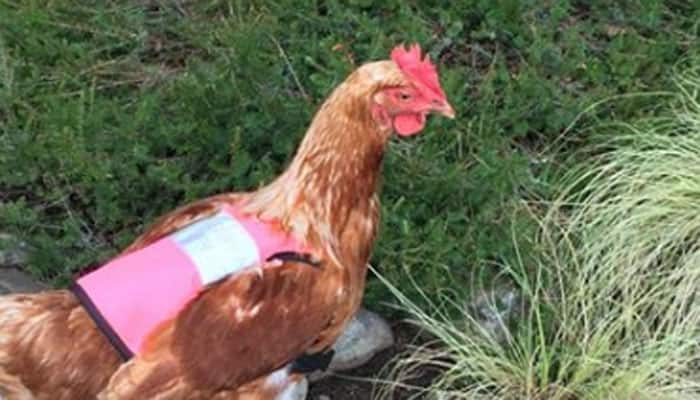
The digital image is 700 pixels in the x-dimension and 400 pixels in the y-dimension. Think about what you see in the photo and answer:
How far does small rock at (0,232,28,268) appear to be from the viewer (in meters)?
4.22

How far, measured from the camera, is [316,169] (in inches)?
134

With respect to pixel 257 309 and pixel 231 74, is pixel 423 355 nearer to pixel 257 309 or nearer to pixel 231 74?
pixel 257 309

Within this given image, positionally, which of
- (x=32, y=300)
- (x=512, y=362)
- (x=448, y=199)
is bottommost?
(x=512, y=362)

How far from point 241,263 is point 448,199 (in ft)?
3.78

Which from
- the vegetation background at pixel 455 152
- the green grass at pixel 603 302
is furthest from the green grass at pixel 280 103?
the green grass at pixel 603 302

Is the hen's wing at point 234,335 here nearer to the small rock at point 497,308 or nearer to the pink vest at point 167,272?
the pink vest at point 167,272

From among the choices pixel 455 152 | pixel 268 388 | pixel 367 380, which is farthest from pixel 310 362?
pixel 455 152

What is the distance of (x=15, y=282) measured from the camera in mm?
4234

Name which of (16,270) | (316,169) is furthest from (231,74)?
(316,169)

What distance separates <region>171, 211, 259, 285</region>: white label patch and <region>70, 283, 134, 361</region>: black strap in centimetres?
23

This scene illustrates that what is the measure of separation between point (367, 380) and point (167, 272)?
39.2 inches

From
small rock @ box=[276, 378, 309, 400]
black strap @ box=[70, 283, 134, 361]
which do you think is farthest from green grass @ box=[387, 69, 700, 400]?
black strap @ box=[70, 283, 134, 361]

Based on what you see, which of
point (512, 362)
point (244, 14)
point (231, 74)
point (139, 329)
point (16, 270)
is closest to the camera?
point (139, 329)

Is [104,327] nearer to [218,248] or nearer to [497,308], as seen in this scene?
[218,248]
